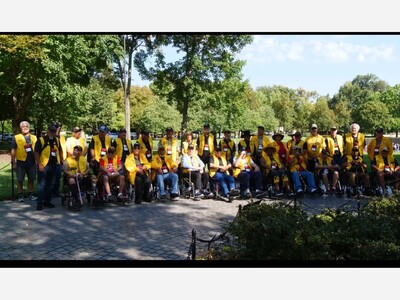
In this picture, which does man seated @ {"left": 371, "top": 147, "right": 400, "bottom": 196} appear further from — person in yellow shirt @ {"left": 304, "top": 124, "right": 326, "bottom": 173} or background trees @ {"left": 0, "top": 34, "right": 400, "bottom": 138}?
background trees @ {"left": 0, "top": 34, "right": 400, "bottom": 138}

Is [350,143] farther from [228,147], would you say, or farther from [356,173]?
[228,147]

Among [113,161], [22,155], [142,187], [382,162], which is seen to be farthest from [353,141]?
[22,155]

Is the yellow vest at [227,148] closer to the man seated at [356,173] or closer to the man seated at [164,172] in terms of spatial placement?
the man seated at [164,172]

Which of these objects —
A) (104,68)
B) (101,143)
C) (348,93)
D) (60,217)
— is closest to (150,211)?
(60,217)

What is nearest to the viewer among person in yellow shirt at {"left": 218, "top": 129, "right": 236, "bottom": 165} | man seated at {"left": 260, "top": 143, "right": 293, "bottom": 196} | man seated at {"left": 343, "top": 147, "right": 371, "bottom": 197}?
man seated at {"left": 343, "top": 147, "right": 371, "bottom": 197}

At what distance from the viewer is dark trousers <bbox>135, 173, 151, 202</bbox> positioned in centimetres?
902

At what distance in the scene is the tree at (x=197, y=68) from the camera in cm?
1995

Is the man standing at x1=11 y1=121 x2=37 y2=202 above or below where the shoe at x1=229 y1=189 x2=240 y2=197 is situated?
above

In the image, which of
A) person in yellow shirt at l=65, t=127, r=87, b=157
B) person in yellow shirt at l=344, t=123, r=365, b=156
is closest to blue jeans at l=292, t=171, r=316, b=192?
person in yellow shirt at l=344, t=123, r=365, b=156

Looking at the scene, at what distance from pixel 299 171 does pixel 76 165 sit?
5.73 metres

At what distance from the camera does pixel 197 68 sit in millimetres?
20344

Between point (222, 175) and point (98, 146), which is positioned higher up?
point (98, 146)

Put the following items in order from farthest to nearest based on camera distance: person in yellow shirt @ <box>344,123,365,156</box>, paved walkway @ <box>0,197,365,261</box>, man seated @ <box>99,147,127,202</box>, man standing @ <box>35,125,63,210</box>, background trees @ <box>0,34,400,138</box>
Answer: background trees @ <box>0,34,400,138</box>, person in yellow shirt @ <box>344,123,365,156</box>, man seated @ <box>99,147,127,202</box>, man standing @ <box>35,125,63,210</box>, paved walkway @ <box>0,197,365,261</box>

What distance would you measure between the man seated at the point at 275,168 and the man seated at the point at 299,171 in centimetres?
23
